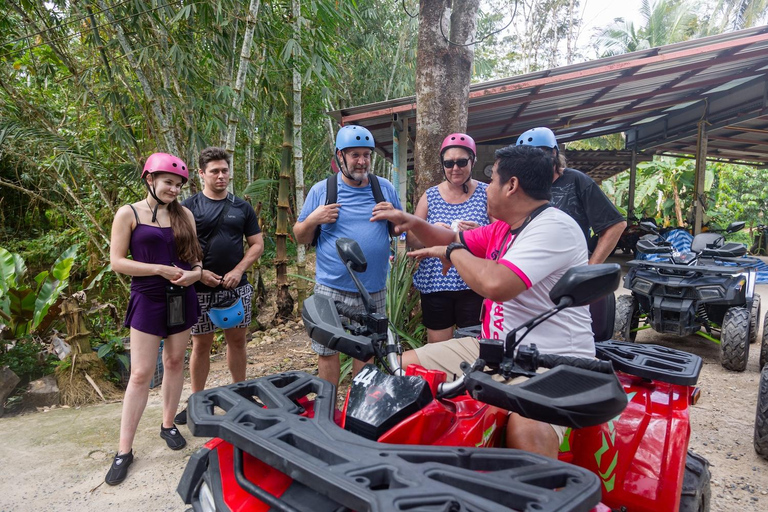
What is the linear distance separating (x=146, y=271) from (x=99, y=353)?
236 centimetres

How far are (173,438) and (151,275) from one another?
3.94 ft

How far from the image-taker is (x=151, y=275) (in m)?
3.06

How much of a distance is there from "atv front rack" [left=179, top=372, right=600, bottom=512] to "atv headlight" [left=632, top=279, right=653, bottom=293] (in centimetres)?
458

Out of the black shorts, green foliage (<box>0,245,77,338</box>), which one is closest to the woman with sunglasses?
the black shorts

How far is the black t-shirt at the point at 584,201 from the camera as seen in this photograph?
334 cm

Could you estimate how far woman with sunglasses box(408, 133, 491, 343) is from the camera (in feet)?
11.2

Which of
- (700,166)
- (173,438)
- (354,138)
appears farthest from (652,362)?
(700,166)

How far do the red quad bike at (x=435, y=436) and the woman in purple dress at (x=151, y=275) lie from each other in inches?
69.8

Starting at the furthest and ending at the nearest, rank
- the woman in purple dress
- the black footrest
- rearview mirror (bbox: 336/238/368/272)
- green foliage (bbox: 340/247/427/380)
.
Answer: green foliage (bbox: 340/247/427/380), the woman in purple dress, the black footrest, rearview mirror (bbox: 336/238/368/272)

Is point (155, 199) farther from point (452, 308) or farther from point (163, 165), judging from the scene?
point (452, 308)

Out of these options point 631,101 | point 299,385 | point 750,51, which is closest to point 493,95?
point 750,51

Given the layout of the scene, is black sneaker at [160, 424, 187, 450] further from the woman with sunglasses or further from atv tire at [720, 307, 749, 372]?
atv tire at [720, 307, 749, 372]

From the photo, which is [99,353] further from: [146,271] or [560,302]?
[560,302]

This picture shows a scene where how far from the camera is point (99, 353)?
4777 millimetres
